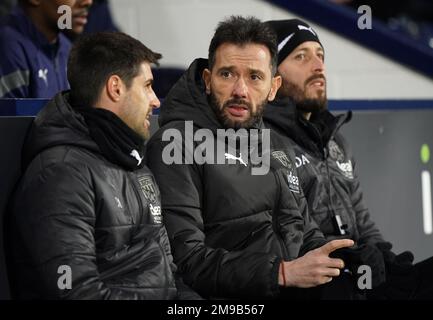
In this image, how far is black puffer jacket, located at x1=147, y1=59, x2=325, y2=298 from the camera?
10.6 feet

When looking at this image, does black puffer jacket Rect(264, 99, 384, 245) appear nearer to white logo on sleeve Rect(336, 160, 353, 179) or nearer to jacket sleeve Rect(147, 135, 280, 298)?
white logo on sleeve Rect(336, 160, 353, 179)

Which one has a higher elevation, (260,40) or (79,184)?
(260,40)

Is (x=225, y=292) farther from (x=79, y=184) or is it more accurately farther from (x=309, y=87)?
(x=309, y=87)

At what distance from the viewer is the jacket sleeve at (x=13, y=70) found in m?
4.50

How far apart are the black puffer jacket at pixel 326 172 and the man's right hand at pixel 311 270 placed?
0.83 metres

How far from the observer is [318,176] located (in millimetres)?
4156

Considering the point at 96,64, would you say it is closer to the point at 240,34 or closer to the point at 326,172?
the point at 240,34

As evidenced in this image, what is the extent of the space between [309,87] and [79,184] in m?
1.63

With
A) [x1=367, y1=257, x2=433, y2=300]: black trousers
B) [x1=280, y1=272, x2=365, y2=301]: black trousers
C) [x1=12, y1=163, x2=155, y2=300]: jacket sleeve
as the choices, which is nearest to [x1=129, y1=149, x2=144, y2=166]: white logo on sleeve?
[x1=12, y1=163, x2=155, y2=300]: jacket sleeve

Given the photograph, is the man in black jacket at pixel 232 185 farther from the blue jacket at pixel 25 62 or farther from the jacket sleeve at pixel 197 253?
the blue jacket at pixel 25 62

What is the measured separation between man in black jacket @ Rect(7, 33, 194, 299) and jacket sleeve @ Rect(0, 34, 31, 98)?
4.66ft
